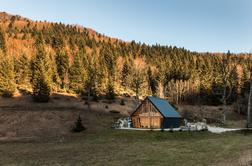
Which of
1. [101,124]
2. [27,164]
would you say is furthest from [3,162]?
[101,124]

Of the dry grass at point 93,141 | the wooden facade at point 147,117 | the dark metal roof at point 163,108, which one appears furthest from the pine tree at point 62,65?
the dark metal roof at point 163,108

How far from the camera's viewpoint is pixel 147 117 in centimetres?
5584

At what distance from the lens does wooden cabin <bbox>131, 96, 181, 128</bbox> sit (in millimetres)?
54312

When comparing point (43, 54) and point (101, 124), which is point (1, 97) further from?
point (101, 124)

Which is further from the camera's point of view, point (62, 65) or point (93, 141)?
point (62, 65)

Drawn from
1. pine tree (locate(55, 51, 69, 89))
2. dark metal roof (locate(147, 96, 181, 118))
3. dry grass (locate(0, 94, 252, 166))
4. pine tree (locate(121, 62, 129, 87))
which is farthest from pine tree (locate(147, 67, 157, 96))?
dark metal roof (locate(147, 96, 181, 118))

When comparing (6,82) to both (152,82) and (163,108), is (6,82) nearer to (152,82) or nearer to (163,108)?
(163,108)

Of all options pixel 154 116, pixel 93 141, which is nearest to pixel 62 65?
pixel 154 116

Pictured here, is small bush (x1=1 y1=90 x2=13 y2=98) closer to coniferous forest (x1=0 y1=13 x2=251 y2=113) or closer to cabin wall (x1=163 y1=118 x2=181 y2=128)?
coniferous forest (x1=0 y1=13 x2=251 y2=113)

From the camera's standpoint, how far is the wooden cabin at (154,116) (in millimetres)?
54312

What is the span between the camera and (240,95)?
103062mm

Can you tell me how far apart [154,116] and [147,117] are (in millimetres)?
1428

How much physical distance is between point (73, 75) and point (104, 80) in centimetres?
1560

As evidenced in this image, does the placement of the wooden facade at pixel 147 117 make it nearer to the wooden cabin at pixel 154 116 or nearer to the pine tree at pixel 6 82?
the wooden cabin at pixel 154 116
